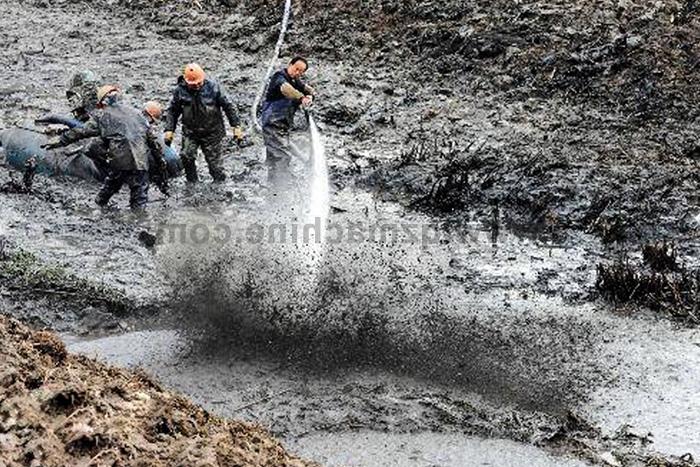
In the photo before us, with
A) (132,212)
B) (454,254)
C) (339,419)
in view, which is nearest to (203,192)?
(132,212)

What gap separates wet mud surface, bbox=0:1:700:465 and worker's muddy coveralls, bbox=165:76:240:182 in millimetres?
454

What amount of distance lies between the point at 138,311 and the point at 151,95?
23.2ft

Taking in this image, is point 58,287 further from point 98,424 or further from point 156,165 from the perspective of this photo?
point 98,424

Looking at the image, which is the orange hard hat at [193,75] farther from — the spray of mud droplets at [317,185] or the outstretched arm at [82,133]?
the spray of mud droplets at [317,185]

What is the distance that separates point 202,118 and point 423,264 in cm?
347

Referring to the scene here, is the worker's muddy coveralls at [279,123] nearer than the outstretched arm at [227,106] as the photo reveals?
Yes

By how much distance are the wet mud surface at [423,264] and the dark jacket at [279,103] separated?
0.94m

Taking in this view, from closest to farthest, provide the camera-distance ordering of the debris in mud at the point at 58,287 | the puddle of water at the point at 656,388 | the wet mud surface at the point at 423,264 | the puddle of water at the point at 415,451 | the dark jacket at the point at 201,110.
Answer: the puddle of water at the point at 415,451 → the puddle of water at the point at 656,388 → the wet mud surface at the point at 423,264 → the debris in mud at the point at 58,287 → the dark jacket at the point at 201,110

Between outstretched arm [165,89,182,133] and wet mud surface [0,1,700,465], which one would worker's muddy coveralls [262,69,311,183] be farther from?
outstretched arm [165,89,182,133]

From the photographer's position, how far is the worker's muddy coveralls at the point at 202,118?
1145cm

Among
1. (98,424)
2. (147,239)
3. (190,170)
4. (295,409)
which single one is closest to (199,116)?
(190,170)

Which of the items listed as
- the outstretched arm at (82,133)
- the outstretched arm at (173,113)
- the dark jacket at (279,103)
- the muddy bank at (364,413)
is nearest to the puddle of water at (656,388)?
the muddy bank at (364,413)

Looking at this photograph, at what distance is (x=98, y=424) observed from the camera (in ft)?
14.8

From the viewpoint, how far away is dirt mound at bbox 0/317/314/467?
436 cm
